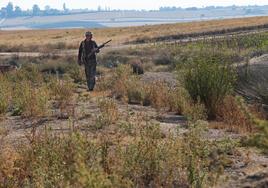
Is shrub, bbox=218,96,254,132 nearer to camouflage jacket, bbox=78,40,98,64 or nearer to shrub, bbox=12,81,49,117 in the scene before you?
shrub, bbox=12,81,49,117

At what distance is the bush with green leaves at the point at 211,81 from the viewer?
35.1 feet

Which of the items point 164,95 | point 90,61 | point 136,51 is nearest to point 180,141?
point 164,95

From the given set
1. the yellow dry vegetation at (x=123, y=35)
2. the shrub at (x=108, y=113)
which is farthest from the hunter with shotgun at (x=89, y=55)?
the yellow dry vegetation at (x=123, y=35)

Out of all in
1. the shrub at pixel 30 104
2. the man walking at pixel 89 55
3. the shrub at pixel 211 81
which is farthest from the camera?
the man walking at pixel 89 55

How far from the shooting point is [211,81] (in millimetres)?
10875

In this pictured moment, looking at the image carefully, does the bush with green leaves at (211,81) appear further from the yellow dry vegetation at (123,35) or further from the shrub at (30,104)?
the yellow dry vegetation at (123,35)

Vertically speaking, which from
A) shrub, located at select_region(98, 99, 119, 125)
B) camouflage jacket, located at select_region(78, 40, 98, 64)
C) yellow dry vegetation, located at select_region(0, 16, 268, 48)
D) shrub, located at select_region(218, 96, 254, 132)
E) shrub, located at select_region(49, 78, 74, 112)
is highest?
camouflage jacket, located at select_region(78, 40, 98, 64)

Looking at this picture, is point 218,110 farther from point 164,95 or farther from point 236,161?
point 236,161

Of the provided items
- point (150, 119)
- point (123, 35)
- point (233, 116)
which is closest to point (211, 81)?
point (233, 116)

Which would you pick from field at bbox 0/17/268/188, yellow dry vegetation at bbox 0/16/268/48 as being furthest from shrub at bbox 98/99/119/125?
yellow dry vegetation at bbox 0/16/268/48

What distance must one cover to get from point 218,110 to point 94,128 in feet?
9.58

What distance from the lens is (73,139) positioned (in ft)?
18.7

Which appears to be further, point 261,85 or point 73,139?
point 261,85

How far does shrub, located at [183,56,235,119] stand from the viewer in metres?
10.7
